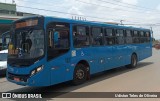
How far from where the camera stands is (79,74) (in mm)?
11250

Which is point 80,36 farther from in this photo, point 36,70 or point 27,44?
point 36,70

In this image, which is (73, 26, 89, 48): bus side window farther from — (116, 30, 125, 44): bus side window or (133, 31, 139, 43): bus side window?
(133, 31, 139, 43): bus side window

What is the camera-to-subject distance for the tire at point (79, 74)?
11.0m

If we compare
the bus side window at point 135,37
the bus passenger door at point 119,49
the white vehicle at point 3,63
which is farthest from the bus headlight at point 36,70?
the bus side window at point 135,37

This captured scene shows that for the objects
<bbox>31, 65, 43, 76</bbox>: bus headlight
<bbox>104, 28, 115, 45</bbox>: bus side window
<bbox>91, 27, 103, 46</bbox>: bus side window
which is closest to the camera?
<bbox>31, 65, 43, 76</bbox>: bus headlight

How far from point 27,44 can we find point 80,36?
278cm

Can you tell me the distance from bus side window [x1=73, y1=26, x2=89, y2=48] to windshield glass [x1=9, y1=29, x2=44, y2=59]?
2.04m

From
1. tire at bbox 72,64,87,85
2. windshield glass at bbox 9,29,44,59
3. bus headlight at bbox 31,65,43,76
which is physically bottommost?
tire at bbox 72,64,87,85

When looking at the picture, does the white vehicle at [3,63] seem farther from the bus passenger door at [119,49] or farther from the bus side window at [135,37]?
the bus side window at [135,37]

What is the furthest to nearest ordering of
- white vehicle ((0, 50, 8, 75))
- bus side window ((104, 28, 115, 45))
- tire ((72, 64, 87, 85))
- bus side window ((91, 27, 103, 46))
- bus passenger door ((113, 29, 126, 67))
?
1. white vehicle ((0, 50, 8, 75))
2. bus passenger door ((113, 29, 126, 67))
3. bus side window ((104, 28, 115, 45))
4. bus side window ((91, 27, 103, 46))
5. tire ((72, 64, 87, 85))

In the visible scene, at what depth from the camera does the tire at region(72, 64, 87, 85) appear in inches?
432

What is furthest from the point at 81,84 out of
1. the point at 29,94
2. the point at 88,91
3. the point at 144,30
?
Answer: the point at 144,30

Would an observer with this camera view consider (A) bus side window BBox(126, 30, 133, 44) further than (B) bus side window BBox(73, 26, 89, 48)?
Yes

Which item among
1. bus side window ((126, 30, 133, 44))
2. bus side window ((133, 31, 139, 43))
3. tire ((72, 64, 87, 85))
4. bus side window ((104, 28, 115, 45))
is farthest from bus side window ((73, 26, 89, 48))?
bus side window ((133, 31, 139, 43))
